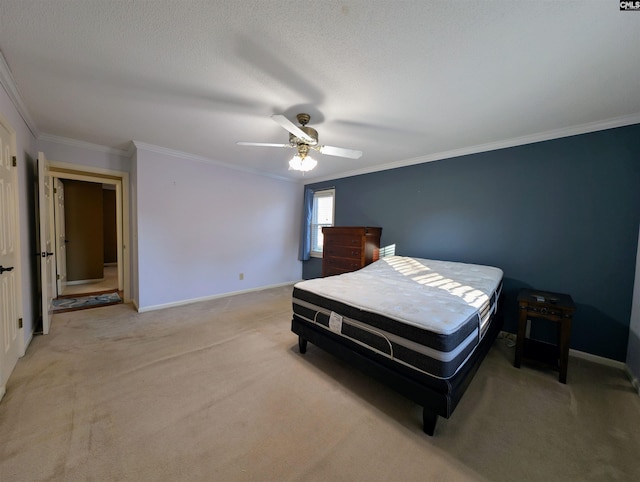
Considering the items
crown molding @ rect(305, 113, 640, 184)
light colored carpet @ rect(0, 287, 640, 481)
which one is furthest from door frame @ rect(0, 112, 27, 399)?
crown molding @ rect(305, 113, 640, 184)

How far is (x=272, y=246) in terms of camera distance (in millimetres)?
4887

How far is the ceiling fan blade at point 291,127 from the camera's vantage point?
1.70m

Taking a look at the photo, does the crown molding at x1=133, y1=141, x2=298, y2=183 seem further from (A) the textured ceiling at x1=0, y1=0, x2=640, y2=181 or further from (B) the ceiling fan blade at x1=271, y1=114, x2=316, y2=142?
(B) the ceiling fan blade at x1=271, y1=114, x2=316, y2=142

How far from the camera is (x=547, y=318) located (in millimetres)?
2092

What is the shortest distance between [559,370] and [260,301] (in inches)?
144

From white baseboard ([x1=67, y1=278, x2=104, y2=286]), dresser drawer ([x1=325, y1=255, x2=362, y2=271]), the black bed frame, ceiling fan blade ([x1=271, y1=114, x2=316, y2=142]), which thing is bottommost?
white baseboard ([x1=67, y1=278, x2=104, y2=286])

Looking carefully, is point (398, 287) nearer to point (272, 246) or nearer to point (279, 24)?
point (279, 24)

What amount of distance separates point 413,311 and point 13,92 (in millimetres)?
3630

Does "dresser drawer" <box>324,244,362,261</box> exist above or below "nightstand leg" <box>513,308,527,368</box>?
above

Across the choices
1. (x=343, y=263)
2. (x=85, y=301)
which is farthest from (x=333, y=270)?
(x=85, y=301)

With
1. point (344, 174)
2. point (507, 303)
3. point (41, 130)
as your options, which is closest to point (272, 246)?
point (344, 174)

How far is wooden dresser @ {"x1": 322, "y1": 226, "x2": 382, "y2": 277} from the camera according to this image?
12.0ft

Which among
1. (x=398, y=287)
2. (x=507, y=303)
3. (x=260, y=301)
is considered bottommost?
(x=260, y=301)

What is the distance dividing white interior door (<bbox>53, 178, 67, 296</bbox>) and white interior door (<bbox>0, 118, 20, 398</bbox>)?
2.86 m
